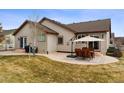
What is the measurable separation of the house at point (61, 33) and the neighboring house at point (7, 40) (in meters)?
0.14

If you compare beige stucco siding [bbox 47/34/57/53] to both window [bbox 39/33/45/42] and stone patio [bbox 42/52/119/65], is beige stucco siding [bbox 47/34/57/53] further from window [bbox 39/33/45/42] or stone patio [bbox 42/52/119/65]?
stone patio [bbox 42/52/119/65]

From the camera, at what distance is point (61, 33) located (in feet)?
29.4

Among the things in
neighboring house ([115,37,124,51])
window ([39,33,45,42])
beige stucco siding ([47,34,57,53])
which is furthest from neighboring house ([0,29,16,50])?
neighboring house ([115,37,124,51])

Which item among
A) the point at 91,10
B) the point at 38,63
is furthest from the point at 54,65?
the point at 91,10

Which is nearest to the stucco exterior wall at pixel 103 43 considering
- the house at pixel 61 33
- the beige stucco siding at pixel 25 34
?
the house at pixel 61 33

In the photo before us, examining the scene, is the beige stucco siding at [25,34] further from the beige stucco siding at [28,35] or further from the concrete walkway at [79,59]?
the concrete walkway at [79,59]

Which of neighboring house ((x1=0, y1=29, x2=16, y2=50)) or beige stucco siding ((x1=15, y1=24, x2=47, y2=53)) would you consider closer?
neighboring house ((x1=0, y1=29, x2=16, y2=50))

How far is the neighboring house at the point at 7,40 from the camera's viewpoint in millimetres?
6820

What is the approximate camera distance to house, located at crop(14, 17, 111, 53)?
282 inches

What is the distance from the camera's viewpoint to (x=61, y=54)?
24.5 feet

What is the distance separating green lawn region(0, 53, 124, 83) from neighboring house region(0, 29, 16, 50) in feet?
1.07
